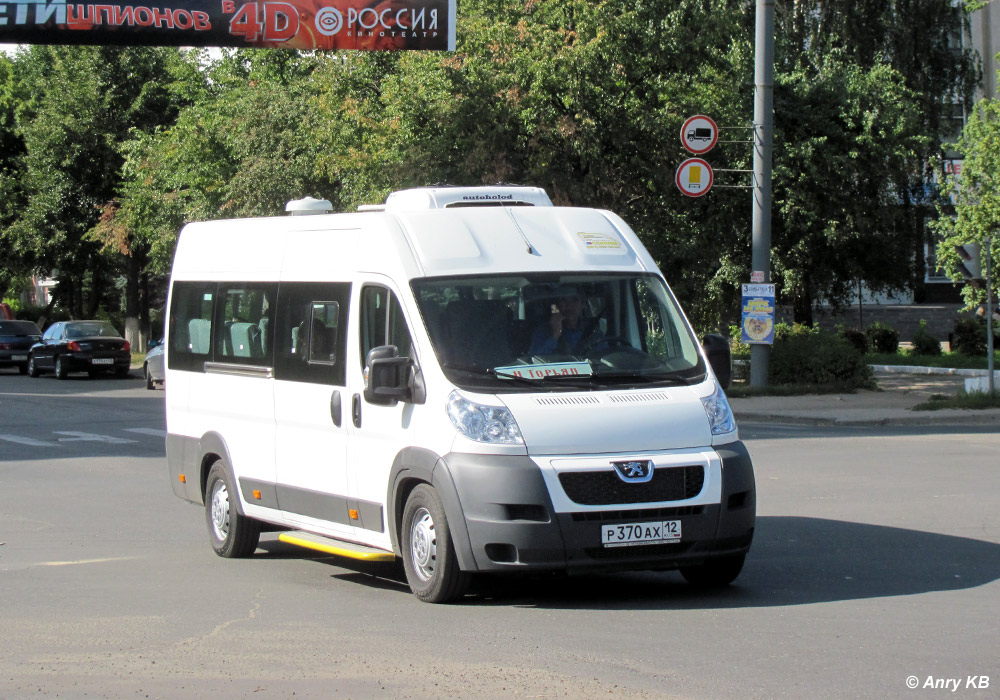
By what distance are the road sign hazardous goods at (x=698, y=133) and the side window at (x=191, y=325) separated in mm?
15197

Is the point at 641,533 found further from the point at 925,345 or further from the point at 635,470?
the point at 925,345

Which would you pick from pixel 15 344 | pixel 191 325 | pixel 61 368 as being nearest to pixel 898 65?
pixel 61 368

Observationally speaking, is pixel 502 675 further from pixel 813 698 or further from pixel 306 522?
pixel 306 522

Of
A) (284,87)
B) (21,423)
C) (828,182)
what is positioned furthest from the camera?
(284,87)

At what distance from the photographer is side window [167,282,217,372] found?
408 inches

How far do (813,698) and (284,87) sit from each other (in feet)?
101

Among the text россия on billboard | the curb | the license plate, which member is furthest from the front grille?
the curb

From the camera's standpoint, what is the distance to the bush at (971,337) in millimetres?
37531

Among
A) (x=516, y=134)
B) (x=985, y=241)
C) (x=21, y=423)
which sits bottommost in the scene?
(x=21, y=423)

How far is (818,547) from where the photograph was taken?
9445mm

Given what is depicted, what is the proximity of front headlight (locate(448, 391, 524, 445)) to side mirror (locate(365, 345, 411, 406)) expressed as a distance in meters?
0.44

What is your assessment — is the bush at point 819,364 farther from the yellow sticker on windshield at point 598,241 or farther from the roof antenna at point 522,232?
the roof antenna at point 522,232

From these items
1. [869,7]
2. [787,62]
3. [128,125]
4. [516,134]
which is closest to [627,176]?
[516,134]

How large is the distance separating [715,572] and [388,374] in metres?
2.30
